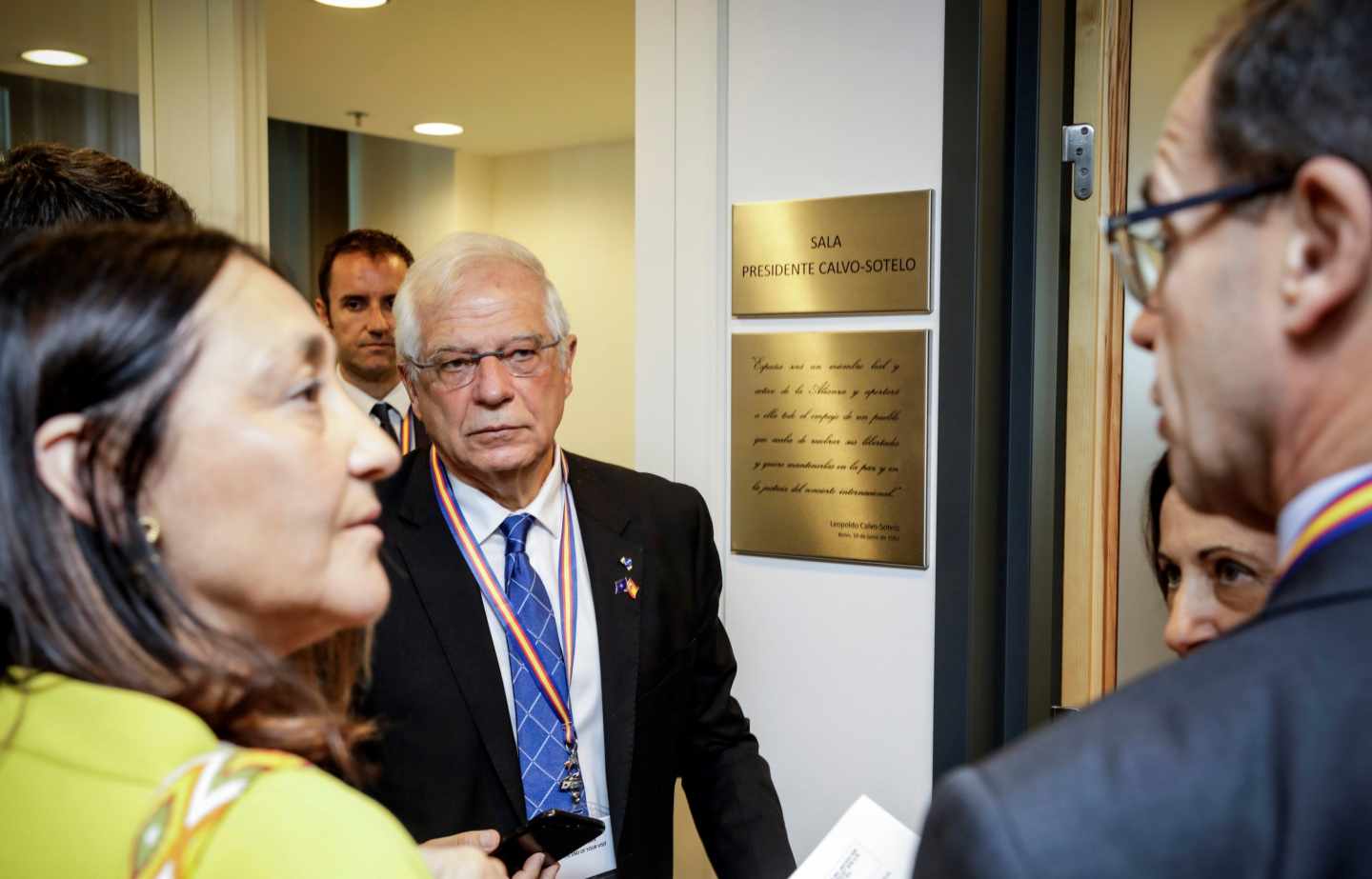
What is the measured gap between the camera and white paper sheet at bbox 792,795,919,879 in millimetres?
1344

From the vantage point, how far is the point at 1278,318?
25.2 inches

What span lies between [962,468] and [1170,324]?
4.53 feet

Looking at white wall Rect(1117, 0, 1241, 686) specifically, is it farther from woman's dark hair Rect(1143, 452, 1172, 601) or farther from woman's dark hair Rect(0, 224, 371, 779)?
woman's dark hair Rect(0, 224, 371, 779)

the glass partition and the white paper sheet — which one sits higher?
the glass partition

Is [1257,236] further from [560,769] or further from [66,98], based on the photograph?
[66,98]

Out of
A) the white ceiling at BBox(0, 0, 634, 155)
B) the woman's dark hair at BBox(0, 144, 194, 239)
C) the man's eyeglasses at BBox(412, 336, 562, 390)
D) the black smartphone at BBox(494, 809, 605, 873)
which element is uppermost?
the white ceiling at BBox(0, 0, 634, 155)

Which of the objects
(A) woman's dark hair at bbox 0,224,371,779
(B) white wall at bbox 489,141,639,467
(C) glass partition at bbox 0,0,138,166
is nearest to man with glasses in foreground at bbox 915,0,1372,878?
(A) woman's dark hair at bbox 0,224,371,779

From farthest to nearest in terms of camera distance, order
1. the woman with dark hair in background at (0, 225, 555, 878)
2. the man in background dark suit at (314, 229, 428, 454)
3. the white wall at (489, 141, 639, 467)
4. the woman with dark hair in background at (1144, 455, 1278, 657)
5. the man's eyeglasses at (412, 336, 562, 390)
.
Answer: the white wall at (489, 141, 639, 467), the man in background dark suit at (314, 229, 428, 454), the man's eyeglasses at (412, 336, 562, 390), the woman with dark hair in background at (1144, 455, 1278, 657), the woman with dark hair in background at (0, 225, 555, 878)

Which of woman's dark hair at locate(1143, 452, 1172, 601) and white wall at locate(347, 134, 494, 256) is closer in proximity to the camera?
woman's dark hair at locate(1143, 452, 1172, 601)

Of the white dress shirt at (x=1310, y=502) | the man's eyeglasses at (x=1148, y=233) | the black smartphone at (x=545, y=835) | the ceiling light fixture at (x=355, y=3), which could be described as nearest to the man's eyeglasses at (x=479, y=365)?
the black smartphone at (x=545, y=835)

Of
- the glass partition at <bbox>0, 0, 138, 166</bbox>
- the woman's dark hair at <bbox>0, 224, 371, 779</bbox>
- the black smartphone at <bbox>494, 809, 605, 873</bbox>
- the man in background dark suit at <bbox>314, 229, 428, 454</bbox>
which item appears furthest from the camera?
the man in background dark suit at <bbox>314, 229, 428, 454</bbox>

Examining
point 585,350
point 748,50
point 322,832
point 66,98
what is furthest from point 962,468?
point 585,350

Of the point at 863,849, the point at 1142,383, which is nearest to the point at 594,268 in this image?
the point at 1142,383

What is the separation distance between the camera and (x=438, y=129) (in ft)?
19.6
